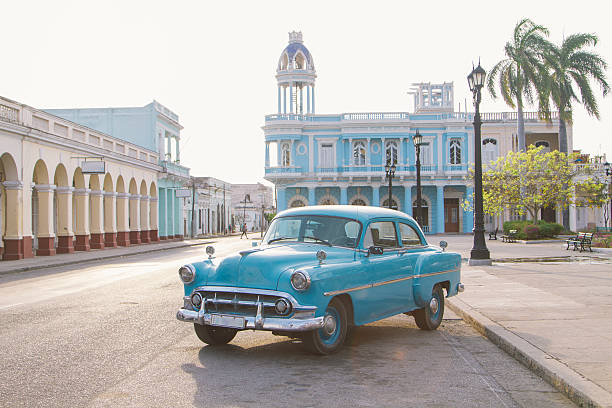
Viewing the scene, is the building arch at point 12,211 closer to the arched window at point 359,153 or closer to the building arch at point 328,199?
the building arch at point 328,199

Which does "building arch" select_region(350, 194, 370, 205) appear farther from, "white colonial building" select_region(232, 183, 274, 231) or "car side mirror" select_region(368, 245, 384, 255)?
"white colonial building" select_region(232, 183, 274, 231)

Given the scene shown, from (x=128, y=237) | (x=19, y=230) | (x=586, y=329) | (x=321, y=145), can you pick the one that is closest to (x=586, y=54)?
(x=321, y=145)

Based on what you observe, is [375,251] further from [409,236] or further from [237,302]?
[237,302]

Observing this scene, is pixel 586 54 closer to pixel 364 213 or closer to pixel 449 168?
pixel 449 168

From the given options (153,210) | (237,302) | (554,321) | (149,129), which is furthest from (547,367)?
(149,129)

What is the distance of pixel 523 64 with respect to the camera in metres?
38.9

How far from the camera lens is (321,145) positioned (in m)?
56.9

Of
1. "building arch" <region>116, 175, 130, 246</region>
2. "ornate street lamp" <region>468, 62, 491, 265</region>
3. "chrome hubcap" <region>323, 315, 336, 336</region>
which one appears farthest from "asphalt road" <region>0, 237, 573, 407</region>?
"building arch" <region>116, 175, 130, 246</region>

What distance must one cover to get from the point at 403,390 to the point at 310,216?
9.37 ft

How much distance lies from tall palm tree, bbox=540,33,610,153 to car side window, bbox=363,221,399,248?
3330cm

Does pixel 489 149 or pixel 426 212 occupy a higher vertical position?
pixel 489 149

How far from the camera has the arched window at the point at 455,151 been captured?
56656 millimetres

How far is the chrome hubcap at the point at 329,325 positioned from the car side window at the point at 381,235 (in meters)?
1.17

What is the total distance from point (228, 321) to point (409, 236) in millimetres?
3231
